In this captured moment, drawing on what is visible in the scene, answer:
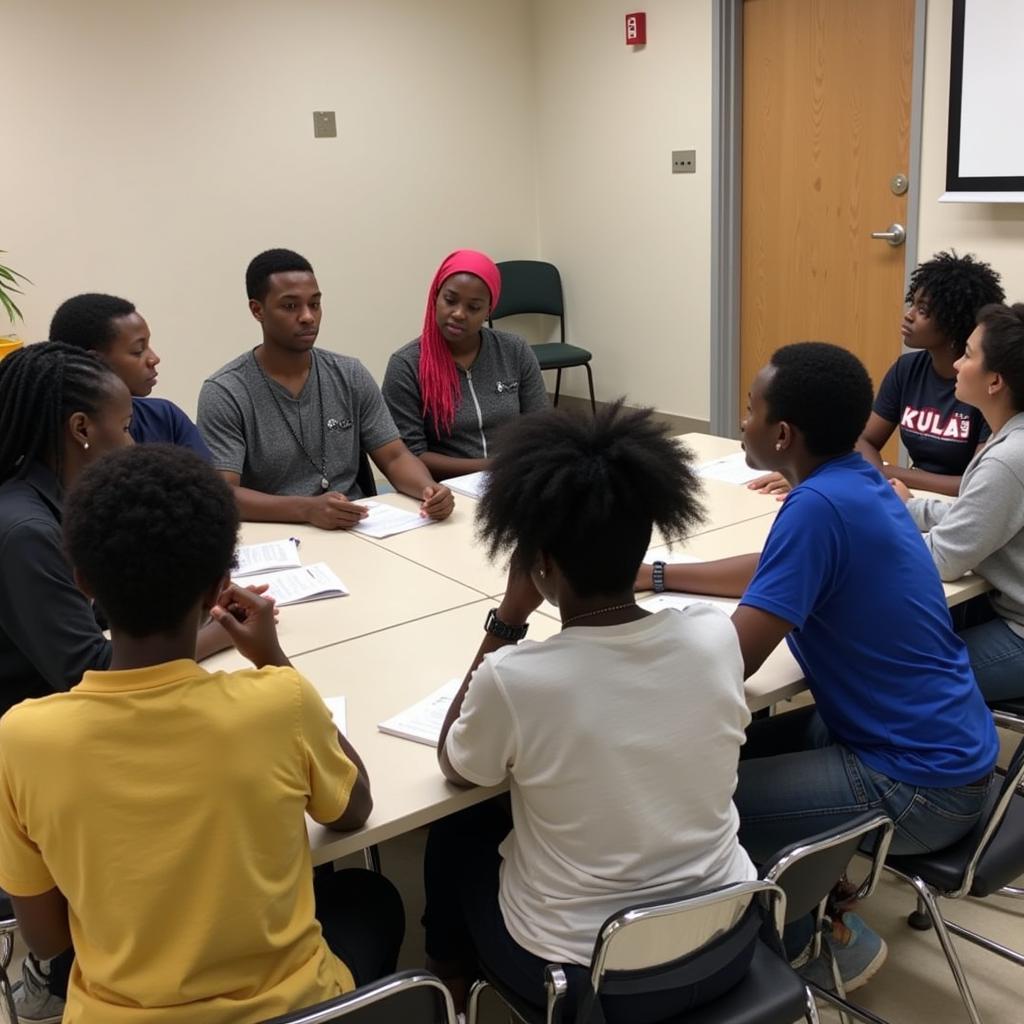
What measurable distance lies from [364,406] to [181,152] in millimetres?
2647

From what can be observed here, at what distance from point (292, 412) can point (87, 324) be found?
0.58 meters

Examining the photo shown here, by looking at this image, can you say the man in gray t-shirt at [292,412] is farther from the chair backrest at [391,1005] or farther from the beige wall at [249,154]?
the beige wall at [249,154]

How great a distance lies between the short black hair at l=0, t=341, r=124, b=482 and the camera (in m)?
1.72

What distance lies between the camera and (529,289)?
5941 mm

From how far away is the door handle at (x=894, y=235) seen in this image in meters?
4.30

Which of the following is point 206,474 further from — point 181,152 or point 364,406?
point 181,152

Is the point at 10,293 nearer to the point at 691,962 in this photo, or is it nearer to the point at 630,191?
the point at 630,191

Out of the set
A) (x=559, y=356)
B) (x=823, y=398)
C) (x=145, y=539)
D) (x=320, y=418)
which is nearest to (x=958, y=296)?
(x=823, y=398)

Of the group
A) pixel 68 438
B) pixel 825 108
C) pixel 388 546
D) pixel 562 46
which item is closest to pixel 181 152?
pixel 562 46

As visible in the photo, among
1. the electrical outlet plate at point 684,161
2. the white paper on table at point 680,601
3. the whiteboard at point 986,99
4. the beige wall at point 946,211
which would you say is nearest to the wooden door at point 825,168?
the beige wall at point 946,211

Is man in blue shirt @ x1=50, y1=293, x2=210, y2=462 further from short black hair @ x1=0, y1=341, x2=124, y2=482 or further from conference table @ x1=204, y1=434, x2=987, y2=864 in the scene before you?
short black hair @ x1=0, y1=341, x2=124, y2=482

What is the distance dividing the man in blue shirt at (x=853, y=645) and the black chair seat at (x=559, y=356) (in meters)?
3.77

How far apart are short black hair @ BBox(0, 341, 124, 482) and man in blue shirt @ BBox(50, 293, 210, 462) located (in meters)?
0.70

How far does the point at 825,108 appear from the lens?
14.8 ft
